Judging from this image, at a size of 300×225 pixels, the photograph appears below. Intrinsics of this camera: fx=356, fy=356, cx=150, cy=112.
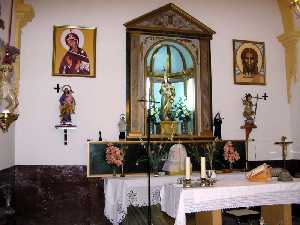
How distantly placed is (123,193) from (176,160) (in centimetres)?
A: 136

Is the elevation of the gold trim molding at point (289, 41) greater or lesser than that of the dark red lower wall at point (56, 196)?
greater

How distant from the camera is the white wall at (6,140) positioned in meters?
5.58

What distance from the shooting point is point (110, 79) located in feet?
23.9

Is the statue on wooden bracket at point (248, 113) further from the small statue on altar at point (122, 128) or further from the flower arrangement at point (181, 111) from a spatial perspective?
the small statue on altar at point (122, 128)

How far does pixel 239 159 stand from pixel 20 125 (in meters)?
4.53

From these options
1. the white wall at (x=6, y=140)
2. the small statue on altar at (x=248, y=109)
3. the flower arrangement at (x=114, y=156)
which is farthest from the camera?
the small statue on altar at (x=248, y=109)

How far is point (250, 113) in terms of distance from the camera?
25.8 ft

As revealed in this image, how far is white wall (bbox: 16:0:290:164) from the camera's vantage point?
6.87 meters

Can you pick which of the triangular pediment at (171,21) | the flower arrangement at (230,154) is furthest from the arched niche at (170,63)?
the flower arrangement at (230,154)

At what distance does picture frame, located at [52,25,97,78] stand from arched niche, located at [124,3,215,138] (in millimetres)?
750

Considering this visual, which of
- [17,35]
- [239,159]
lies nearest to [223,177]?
[239,159]

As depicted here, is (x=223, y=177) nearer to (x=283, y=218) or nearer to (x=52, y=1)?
(x=283, y=218)

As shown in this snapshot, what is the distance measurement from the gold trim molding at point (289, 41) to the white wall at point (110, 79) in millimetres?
135

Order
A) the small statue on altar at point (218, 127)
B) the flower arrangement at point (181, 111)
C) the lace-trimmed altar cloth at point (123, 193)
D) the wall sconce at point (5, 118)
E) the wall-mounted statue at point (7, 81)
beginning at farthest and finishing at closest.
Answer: the flower arrangement at point (181, 111), the small statue on altar at point (218, 127), the lace-trimmed altar cloth at point (123, 193), the wall-mounted statue at point (7, 81), the wall sconce at point (5, 118)
